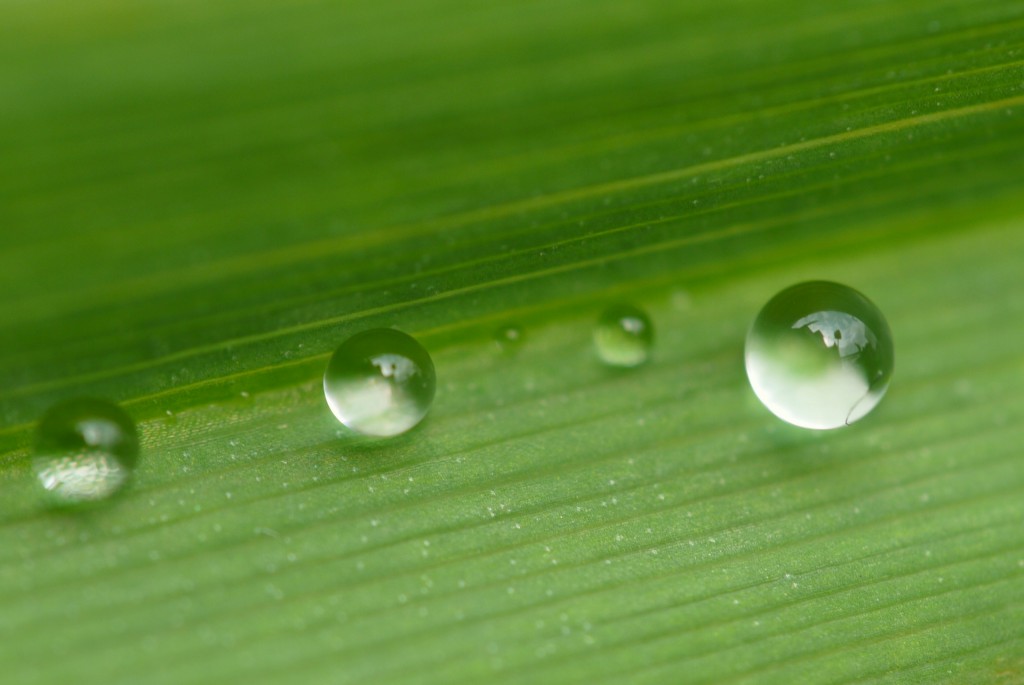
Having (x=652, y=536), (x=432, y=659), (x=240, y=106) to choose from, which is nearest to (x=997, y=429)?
(x=652, y=536)

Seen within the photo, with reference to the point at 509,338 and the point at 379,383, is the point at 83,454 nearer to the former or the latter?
the point at 379,383

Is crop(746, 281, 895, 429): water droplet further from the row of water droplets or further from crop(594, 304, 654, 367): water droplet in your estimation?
crop(594, 304, 654, 367): water droplet

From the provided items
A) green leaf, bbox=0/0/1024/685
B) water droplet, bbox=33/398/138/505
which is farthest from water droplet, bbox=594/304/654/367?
water droplet, bbox=33/398/138/505

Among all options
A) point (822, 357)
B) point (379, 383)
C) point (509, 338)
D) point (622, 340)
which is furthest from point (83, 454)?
point (822, 357)

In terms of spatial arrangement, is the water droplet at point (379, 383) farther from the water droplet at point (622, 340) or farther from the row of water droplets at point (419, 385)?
the water droplet at point (622, 340)

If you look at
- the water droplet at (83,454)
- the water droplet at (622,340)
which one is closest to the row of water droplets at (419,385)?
the water droplet at (83,454)

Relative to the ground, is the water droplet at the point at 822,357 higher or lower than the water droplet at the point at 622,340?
lower

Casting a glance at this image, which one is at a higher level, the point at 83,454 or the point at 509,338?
the point at 509,338

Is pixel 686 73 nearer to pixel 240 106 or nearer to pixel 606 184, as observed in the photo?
pixel 606 184
